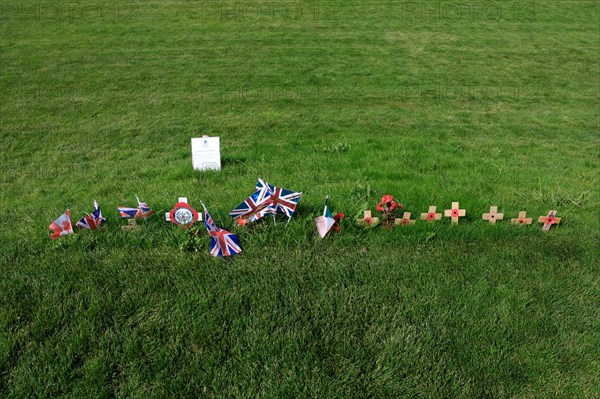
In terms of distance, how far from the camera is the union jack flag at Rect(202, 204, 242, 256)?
3.41 m

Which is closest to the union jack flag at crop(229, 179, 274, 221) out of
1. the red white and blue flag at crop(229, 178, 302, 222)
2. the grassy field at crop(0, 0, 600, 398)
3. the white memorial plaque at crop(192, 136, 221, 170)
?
the red white and blue flag at crop(229, 178, 302, 222)

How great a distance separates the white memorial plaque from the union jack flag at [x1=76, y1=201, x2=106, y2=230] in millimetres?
1829

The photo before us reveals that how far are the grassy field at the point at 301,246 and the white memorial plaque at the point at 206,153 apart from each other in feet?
0.58

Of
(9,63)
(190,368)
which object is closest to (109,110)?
(9,63)

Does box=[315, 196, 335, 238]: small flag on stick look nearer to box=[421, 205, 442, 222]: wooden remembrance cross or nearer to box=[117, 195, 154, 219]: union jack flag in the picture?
box=[421, 205, 442, 222]: wooden remembrance cross

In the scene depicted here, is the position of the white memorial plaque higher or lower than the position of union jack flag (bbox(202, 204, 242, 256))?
higher

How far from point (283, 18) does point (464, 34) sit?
21.2 feet


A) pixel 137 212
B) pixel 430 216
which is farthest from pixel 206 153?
pixel 430 216

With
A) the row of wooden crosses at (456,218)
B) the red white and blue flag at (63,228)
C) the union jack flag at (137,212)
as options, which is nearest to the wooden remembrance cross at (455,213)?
the row of wooden crosses at (456,218)

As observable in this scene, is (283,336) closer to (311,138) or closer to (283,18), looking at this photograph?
(311,138)

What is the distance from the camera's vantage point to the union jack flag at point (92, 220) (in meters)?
3.57

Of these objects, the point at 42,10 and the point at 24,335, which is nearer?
the point at 24,335

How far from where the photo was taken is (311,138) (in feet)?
23.8

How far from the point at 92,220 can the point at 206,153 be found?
196 centimetres
